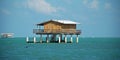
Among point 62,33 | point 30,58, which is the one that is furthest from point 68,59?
point 62,33

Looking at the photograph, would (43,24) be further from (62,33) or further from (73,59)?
(73,59)

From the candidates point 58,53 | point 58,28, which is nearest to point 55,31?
point 58,28

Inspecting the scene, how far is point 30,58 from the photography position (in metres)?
56.9

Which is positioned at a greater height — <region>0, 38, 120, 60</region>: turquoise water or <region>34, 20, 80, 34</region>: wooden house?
<region>34, 20, 80, 34</region>: wooden house

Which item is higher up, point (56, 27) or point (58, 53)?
point (56, 27)

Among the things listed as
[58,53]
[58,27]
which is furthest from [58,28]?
[58,53]

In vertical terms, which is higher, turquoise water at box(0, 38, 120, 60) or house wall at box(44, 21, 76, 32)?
house wall at box(44, 21, 76, 32)

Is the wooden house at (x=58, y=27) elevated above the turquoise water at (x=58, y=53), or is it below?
above

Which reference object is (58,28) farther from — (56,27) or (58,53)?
(58,53)

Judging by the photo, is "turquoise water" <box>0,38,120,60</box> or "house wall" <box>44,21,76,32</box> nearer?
"turquoise water" <box>0,38,120,60</box>

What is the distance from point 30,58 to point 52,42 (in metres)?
35.7

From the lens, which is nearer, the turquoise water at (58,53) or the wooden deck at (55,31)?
the turquoise water at (58,53)

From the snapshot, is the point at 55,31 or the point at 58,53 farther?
the point at 55,31

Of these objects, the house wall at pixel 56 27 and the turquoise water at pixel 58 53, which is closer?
the turquoise water at pixel 58 53
